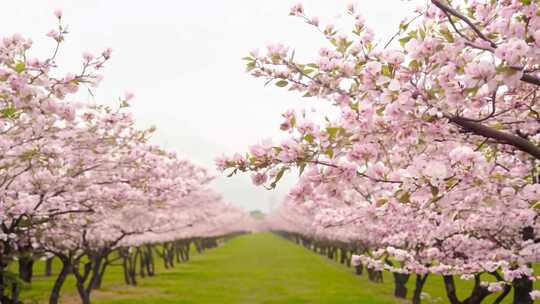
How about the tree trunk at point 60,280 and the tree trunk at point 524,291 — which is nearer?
the tree trunk at point 524,291

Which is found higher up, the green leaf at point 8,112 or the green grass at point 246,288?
the green leaf at point 8,112

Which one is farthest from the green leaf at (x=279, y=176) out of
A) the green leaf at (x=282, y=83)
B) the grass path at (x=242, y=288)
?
the grass path at (x=242, y=288)

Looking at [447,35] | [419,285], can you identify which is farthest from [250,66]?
[419,285]

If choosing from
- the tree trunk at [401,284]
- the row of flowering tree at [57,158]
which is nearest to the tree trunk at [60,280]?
the row of flowering tree at [57,158]

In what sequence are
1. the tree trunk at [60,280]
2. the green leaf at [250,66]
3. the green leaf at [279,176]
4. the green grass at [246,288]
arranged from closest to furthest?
the green leaf at [279,176] → the green leaf at [250,66] → the tree trunk at [60,280] → the green grass at [246,288]

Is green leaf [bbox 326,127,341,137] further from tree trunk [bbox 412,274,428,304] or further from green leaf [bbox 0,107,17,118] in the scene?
tree trunk [bbox 412,274,428,304]

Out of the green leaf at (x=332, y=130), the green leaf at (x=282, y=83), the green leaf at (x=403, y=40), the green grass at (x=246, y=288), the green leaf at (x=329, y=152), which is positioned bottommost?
the green grass at (x=246, y=288)

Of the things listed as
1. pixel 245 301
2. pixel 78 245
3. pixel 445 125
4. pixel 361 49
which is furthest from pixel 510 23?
pixel 245 301

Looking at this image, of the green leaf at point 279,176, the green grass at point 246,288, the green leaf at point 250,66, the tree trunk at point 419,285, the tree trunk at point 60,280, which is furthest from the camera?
the green grass at point 246,288

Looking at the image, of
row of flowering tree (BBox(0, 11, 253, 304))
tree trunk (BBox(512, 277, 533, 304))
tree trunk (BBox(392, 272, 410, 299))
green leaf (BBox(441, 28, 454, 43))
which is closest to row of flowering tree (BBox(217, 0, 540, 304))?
green leaf (BBox(441, 28, 454, 43))

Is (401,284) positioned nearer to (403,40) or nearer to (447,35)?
(403,40)

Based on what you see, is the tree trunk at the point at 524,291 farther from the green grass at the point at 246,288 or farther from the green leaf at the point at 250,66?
the green leaf at the point at 250,66

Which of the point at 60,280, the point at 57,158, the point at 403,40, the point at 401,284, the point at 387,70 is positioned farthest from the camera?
the point at 401,284

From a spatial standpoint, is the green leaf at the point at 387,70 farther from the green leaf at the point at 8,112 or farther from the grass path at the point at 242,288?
the grass path at the point at 242,288
